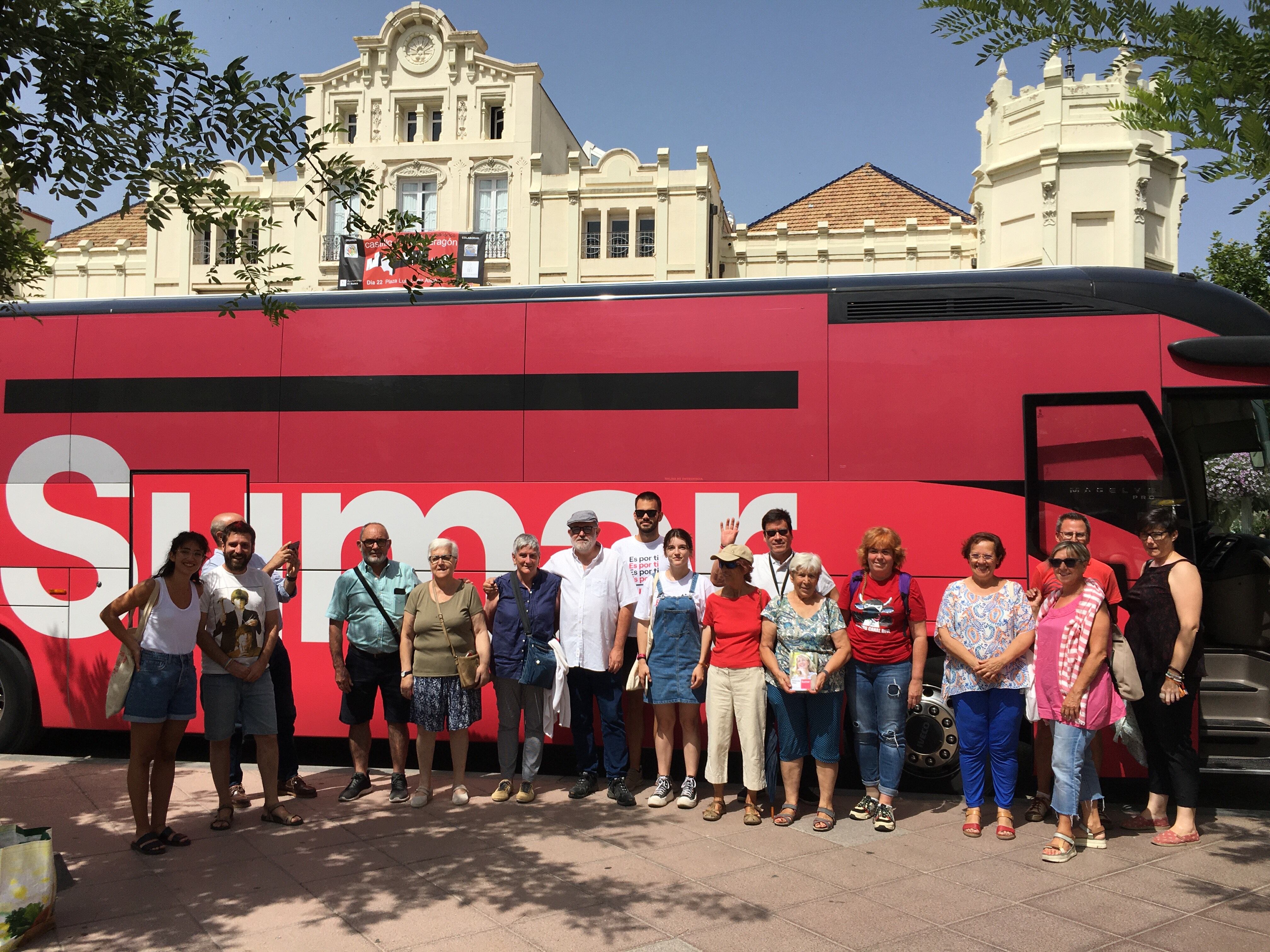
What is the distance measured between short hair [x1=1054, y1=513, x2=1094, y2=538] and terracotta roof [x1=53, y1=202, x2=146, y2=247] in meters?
35.2

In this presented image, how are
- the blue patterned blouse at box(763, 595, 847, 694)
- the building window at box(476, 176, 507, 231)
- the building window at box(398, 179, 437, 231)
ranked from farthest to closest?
the building window at box(398, 179, 437, 231) < the building window at box(476, 176, 507, 231) < the blue patterned blouse at box(763, 595, 847, 694)

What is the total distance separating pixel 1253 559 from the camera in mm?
6438

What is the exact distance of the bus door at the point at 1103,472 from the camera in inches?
243

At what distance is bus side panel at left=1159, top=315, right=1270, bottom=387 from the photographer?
6.13 meters

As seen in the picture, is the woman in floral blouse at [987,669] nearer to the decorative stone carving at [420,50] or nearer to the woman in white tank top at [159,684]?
the woman in white tank top at [159,684]

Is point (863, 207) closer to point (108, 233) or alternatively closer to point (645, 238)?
point (645, 238)

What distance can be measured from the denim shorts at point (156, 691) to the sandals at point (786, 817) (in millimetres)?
3432

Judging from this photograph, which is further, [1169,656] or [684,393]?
[684,393]

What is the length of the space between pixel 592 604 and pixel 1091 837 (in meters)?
3.25

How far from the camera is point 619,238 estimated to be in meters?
32.6

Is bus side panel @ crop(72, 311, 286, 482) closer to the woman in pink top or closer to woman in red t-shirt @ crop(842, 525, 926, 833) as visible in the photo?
woman in red t-shirt @ crop(842, 525, 926, 833)

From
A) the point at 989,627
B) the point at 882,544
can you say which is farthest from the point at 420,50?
the point at 989,627

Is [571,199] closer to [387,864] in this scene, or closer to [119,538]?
[119,538]

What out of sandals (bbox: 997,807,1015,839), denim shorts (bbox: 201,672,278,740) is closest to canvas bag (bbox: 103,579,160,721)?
denim shorts (bbox: 201,672,278,740)
